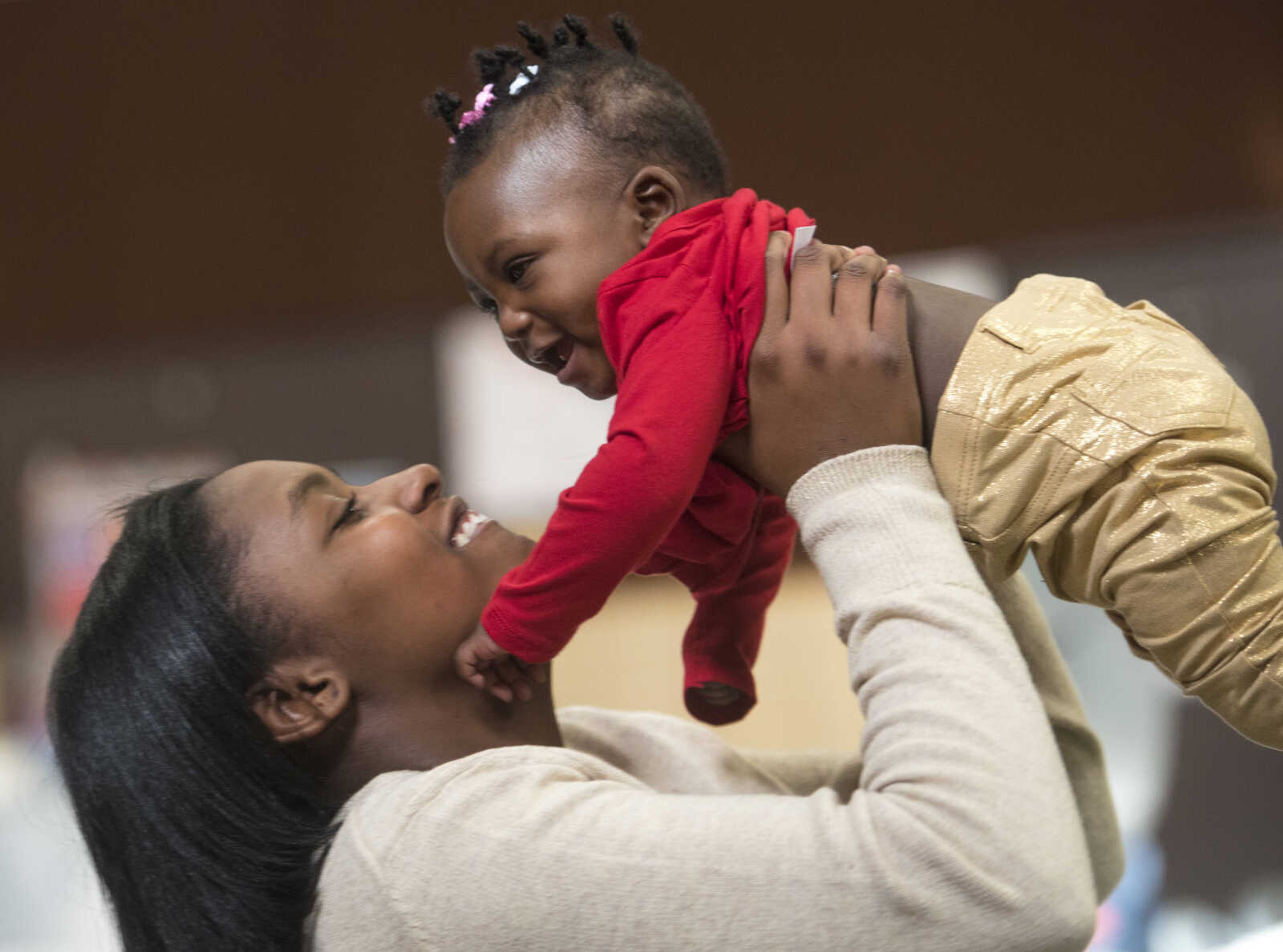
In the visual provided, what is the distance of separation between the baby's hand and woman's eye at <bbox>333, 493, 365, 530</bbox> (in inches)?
5.8

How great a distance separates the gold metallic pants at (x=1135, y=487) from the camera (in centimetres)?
84

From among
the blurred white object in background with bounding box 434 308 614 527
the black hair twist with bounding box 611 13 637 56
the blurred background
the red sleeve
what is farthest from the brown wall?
the red sleeve

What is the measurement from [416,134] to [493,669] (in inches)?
65.4

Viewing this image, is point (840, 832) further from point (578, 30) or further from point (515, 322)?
point (578, 30)

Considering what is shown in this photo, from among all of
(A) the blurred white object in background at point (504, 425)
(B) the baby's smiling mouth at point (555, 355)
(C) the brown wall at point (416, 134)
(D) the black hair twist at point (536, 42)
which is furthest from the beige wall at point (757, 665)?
(D) the black hair twist at point (536, 42)

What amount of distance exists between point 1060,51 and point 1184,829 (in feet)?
5.07

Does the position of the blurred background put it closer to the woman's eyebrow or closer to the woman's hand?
the woman's eyebrow

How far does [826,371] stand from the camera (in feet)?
2.95

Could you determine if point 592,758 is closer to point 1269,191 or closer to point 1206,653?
point 1206,653

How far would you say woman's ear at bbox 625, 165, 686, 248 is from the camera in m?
1.07

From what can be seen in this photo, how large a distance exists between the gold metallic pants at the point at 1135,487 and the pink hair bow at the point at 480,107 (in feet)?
1.74

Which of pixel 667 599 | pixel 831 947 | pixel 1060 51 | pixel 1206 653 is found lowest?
pixel 667 599

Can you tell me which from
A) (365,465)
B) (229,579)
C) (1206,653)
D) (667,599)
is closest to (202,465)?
(365,465)

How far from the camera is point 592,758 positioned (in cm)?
97
